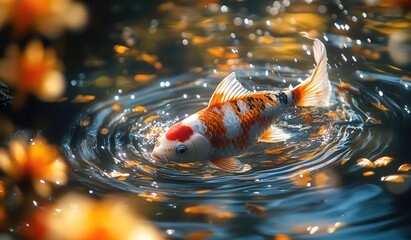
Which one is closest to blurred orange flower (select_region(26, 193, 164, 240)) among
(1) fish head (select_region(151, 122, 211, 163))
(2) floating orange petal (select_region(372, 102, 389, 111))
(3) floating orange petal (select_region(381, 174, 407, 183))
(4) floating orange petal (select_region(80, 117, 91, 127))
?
(1) fish head (select_region(151, 122, 211, 163))

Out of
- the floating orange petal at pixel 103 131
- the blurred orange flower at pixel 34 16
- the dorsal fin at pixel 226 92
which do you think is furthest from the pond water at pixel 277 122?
the blurred orange flower at pixel 34 16

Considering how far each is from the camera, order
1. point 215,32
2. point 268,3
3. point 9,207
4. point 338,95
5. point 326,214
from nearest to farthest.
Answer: point 326,214
point 9,207
point 338,95
point 215,32
point 268,3

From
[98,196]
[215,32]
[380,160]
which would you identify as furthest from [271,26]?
[98,196]

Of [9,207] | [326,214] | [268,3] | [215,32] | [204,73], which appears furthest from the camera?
[268,3]

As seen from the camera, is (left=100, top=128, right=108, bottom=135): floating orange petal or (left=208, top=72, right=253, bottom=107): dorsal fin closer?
(left=208, top=72, right=253, bottom=107): dorsal fin

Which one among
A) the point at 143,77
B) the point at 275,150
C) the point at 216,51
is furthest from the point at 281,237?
the point at 216,51

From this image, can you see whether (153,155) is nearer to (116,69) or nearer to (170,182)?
(170,182)

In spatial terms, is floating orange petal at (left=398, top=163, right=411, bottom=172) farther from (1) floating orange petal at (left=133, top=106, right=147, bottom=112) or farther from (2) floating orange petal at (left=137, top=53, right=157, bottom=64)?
(2) floating orange petal at (left=137, top=53, right=157, bottom=64)
